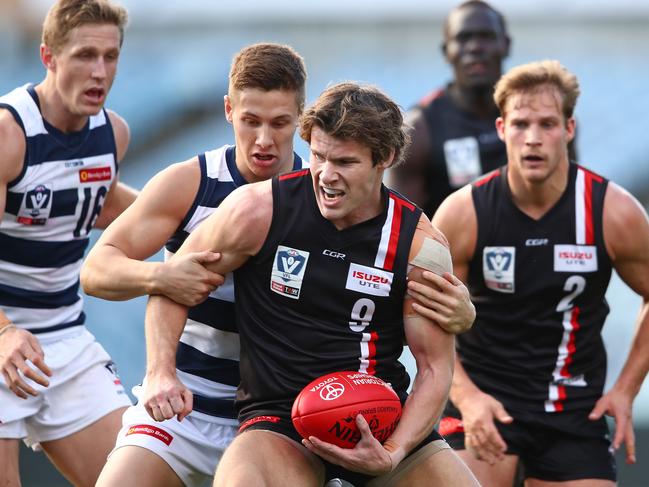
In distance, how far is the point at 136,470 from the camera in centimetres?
488

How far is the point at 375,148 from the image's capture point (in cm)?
473

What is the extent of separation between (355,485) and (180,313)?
0.94 meters

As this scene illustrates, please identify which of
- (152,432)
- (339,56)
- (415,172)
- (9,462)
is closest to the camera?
(152,432)

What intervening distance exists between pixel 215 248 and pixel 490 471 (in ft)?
6.62

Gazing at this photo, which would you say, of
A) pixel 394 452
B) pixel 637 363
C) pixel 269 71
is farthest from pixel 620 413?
pixel 269 71

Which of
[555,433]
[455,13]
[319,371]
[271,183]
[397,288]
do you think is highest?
[455,13]

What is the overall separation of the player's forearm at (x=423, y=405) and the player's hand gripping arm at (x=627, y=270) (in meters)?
1.43

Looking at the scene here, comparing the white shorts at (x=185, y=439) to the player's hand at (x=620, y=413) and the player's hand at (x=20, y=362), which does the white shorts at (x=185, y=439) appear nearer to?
the player's hand at (x=20, y=362)

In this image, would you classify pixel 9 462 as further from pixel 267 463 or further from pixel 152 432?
pixel 267 463

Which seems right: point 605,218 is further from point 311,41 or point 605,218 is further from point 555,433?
point 311,41

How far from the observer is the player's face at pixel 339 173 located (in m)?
4.68

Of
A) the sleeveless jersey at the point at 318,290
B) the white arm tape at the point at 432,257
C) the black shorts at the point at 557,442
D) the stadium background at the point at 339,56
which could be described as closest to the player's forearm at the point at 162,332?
the sleeveless jersey at the point at 318,290

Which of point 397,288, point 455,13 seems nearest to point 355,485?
A: point 397,288

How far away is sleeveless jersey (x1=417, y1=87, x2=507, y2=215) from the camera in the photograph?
26.0ft
